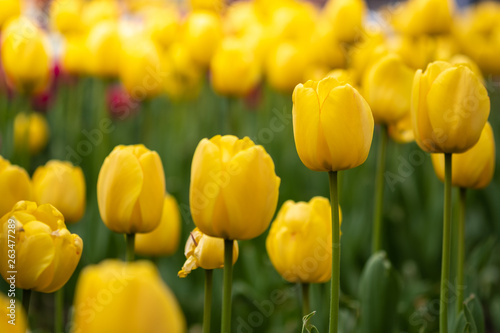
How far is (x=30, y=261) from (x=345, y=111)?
0.43 m

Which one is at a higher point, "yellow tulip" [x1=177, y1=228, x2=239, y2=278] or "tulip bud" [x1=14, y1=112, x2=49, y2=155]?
"tulip bud" [x1=14, y1=112, x2=49, y2=155]

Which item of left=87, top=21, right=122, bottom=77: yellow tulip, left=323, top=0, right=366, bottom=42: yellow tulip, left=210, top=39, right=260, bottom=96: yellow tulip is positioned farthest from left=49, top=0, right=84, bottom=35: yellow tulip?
left=323, top=0, right=366, bottom=42: yellow tulip

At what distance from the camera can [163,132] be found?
2.65m

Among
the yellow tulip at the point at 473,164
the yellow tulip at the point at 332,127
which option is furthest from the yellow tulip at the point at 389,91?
the yellow tulip at the point at 332,127

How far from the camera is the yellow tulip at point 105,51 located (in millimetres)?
2094

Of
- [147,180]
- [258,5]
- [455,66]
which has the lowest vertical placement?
[147,180]

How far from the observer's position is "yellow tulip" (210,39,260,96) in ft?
6.53

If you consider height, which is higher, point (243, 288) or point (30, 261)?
point (30, 261)

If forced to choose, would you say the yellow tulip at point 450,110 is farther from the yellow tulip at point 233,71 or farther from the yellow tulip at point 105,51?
the yellow tulip at point 105,51

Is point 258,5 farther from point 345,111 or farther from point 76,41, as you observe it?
point 345,111

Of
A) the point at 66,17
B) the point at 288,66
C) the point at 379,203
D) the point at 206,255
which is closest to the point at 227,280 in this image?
the point at 206,255

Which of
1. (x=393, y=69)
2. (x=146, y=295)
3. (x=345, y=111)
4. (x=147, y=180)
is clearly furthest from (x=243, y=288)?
(x=146, y=295)

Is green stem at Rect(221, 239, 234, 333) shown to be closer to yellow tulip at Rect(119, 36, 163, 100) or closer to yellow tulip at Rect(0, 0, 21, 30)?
yellow tulip at Rect(119, 36, 163, 100)

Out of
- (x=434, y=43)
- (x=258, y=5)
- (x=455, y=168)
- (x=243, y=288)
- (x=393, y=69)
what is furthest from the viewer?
(x=258, y=5)
